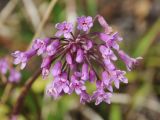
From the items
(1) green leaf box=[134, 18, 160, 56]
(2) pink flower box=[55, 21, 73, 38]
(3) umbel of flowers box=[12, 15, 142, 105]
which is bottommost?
(3) umbel of flowers box=[12, 15, 142, 105]

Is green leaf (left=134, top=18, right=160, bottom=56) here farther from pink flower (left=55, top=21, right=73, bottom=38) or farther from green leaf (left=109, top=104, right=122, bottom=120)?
pink flower (left=55, top=21, right=73, bottom=38)

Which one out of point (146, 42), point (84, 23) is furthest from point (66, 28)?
point (146, 42)

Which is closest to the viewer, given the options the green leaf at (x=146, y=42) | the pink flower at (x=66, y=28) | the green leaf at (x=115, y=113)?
the pink flower at (x=66, y=28)

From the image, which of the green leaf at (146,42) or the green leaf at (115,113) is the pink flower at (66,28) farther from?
the green leaf at (146,42)

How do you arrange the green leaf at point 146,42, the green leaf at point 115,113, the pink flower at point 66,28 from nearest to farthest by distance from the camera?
the pink flower at point 66,28 < the green leaf at point 115,113 < the green leaf at point 146,42

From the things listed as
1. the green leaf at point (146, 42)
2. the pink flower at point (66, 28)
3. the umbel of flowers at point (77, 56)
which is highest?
the green leaf at point (146, 42)

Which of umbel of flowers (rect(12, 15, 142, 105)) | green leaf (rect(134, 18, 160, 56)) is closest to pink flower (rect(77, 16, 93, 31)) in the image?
umbel of flowers (rect(12, 15, 142, 105))

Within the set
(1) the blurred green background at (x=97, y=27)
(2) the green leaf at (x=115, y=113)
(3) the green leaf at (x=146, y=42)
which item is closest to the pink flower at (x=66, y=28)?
(1) the blurred green background at (x=97, y=27)

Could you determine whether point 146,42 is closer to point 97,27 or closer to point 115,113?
point 97,27

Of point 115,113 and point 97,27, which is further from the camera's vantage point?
point 97,27
